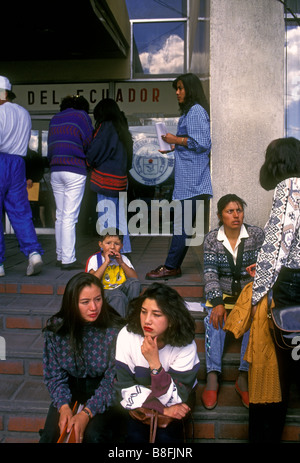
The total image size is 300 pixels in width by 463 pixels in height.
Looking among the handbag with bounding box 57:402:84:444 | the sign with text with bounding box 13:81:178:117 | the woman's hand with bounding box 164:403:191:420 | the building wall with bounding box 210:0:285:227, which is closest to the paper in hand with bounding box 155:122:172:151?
the building wall with bounding box 210:0:285:227

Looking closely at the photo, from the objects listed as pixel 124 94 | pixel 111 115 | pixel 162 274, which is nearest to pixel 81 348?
pixel 162 274

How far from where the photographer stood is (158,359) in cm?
216

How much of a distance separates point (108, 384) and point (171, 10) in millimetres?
6754

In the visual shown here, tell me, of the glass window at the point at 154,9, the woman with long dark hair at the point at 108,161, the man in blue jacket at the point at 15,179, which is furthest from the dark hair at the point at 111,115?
the glass window at the point at 154,9

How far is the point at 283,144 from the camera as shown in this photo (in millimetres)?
2324

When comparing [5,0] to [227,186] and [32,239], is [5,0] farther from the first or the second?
[227,186]

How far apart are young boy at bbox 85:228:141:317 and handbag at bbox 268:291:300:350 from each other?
127cm

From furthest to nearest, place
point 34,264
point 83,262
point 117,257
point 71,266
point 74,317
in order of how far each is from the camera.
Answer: point 83,262
point 71,266
point 34,264
point 117,257
point 74,317

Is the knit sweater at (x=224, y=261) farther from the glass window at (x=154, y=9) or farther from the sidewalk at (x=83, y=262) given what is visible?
the glass window at (x=154, y=9)

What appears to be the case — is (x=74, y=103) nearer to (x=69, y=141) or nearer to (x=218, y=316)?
(x=69, y=141)

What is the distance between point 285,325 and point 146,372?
0.78m

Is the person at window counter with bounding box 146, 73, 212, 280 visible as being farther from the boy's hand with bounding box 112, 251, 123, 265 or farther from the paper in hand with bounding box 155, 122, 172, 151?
the boy's hand with bounding box 112, 251, 123, 265
